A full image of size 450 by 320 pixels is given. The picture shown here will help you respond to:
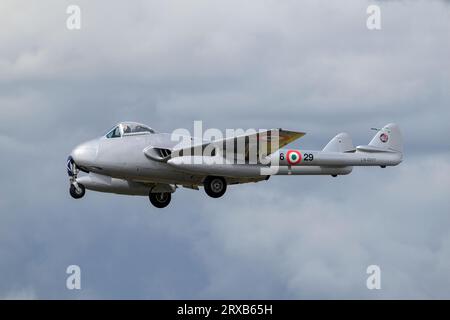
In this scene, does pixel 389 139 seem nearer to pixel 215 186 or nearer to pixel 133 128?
pixel 215 186

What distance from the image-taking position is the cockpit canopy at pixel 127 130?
55062 mm

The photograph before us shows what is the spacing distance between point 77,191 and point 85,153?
300 cm

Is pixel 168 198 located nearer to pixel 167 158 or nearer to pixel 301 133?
pixel 167 158

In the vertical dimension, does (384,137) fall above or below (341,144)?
above

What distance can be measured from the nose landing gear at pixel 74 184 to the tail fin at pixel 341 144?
14.3 m

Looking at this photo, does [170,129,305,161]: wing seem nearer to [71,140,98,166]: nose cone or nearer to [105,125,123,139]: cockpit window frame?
[105,125,123,139]: cockpit window frame

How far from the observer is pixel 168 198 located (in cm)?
5900

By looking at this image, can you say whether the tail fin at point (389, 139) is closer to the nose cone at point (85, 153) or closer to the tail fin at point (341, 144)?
Result: the tail fin at point (341, 144)

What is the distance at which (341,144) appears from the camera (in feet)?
211

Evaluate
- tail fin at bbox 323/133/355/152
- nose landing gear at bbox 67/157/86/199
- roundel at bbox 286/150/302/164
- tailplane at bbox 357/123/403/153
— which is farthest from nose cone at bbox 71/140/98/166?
tailplane at bbox 357/123/403/153

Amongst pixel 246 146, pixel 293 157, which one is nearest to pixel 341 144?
pixel 293 157

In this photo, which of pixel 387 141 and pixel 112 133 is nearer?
pixel 112 133

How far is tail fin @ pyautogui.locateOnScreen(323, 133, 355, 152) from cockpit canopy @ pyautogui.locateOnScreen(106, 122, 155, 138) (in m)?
→ 12.7

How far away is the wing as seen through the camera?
5338cm
